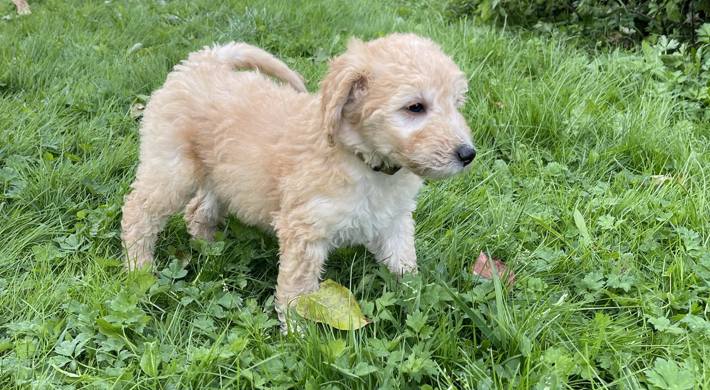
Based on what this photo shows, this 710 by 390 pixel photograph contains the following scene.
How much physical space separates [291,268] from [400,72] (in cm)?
95

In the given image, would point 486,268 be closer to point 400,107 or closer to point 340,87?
point 400,107

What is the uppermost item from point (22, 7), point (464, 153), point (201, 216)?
point (464, 153)

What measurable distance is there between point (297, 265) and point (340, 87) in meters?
0.79

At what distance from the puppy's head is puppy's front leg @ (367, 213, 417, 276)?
0.45m

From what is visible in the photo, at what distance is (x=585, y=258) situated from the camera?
120 inches

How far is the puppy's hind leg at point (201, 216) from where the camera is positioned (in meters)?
3.45

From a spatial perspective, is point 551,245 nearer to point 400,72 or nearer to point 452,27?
point 400,72

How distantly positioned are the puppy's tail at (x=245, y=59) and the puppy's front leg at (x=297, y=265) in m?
0.99

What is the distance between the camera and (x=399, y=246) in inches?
114

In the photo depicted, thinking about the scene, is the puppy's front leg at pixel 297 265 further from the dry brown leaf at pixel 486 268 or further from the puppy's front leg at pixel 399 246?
the dry brown leaf at pixel 486 268

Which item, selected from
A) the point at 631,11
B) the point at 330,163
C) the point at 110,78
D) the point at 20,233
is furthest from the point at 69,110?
the point at 631,11

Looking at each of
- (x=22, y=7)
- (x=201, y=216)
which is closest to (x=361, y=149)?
(x=201, y=216)

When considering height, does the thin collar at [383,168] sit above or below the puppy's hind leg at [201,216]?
above

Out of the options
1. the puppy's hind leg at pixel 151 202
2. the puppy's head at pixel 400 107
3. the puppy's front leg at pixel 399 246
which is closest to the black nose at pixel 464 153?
the puppy's head at pixel 400 107
